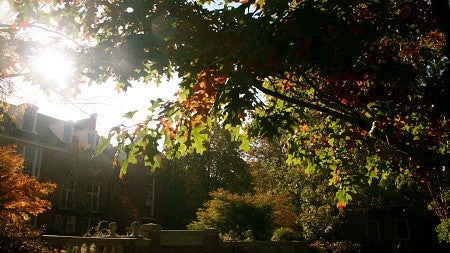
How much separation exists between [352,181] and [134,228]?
23.1 ft

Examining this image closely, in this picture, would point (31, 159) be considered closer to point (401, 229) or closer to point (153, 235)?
point (153, 235)

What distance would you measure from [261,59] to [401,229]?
101 ft

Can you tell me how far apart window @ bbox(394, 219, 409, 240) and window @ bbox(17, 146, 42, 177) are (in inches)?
1096

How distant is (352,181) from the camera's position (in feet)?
28.6

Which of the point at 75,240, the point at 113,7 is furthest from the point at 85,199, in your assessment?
the point at 113,7

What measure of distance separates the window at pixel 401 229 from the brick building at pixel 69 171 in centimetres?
2082

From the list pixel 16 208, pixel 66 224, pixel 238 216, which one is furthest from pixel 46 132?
pixel 16 208

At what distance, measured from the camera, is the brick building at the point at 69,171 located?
27.3 metres

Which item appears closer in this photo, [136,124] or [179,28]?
[179,28]

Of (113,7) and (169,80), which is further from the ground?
(113,7)

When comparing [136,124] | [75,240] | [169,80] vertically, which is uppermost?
[169,80]

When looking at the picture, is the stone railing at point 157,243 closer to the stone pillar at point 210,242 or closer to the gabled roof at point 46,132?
the stone pillar at point 210,242

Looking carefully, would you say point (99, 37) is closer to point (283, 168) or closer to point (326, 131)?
point (326, 131)

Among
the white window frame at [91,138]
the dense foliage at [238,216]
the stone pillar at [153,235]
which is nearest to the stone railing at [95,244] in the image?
the stone pillar at [153,235]
